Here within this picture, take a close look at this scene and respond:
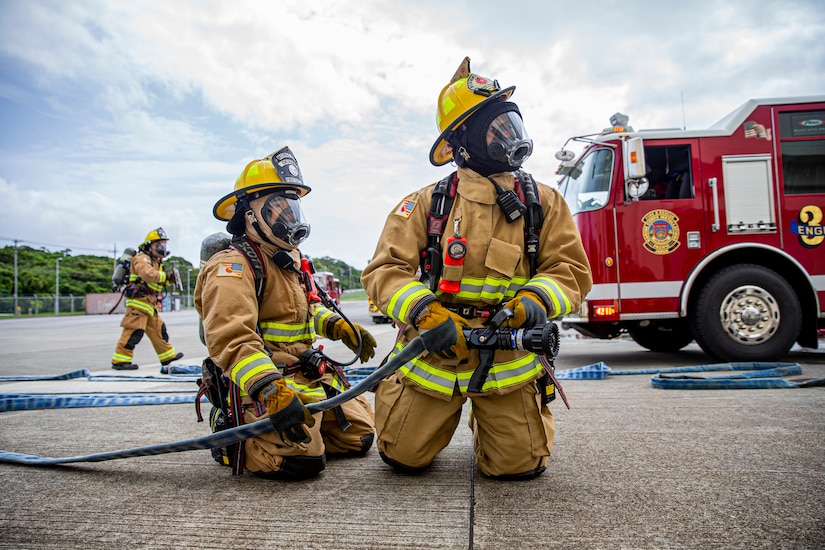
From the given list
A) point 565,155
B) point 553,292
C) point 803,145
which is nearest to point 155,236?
point 565,155

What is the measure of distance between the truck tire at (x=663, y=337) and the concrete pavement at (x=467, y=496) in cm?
406

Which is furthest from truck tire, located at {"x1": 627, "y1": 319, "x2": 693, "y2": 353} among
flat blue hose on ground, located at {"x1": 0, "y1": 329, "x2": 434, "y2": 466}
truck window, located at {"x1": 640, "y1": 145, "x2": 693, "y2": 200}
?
flat blue hose on ground, located at {"x1": 0, "y1": 329, "x2": 434, "y2": 466}

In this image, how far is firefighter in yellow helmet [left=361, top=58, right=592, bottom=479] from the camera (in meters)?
2.32

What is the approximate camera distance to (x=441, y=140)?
A: 8.98 feet

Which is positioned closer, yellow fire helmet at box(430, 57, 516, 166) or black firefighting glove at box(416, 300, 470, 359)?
black firefighting glove at box(416, 300, 470, 359)

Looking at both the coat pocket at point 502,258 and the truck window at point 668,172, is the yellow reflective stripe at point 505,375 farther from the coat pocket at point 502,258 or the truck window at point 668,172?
the truck window at point 668,172

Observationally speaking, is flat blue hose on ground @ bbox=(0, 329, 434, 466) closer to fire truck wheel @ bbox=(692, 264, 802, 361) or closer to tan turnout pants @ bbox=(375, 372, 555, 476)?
tan turnout pants @ bbox=(375, 372, 555, 476)

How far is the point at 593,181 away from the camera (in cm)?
620

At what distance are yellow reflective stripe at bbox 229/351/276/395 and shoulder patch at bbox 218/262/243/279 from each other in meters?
0.42

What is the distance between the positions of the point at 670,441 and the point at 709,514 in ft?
3.31

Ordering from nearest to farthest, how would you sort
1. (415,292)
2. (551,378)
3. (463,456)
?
(415,292), (551,378), (463,456)

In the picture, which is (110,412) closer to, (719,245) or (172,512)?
(172,512)

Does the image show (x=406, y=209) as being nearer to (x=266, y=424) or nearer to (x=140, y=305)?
(x=266, y=424)

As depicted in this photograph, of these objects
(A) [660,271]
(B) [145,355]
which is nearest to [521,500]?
(A) [660,271]
